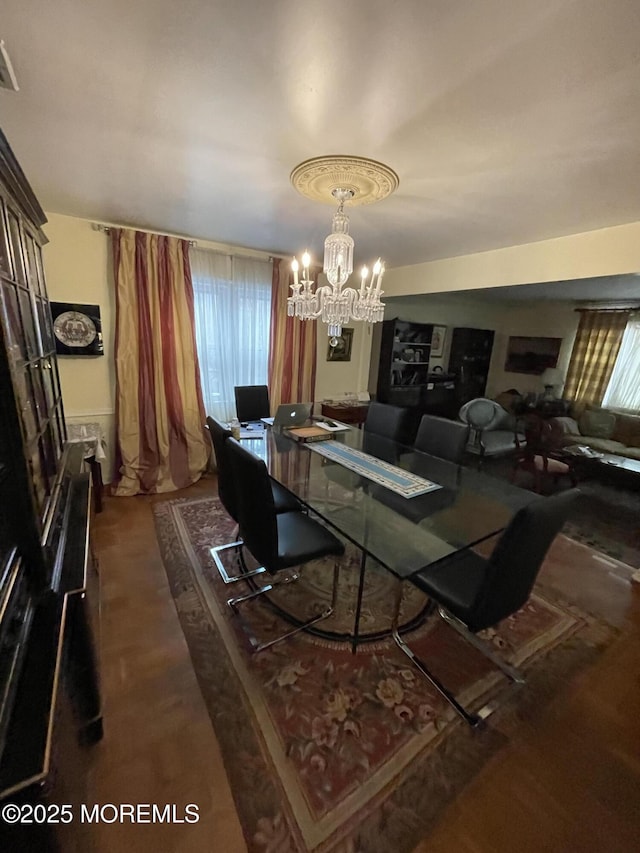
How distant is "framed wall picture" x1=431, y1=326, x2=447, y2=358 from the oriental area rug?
3.89m

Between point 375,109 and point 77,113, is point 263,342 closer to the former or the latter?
point 77,113

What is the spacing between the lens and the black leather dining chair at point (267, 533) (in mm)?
1466

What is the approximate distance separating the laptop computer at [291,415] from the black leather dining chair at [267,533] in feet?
3.38

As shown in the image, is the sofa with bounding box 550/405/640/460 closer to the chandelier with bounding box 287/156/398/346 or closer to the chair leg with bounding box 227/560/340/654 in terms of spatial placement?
the chandelier with bounding box 287/156/398/346

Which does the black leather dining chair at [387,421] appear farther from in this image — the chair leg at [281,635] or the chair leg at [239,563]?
the chair leg at [239,563]

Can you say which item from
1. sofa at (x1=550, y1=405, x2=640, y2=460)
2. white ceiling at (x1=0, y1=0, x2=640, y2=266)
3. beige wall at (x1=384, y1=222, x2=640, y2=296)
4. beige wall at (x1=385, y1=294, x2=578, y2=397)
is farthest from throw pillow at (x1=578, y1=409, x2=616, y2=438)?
white ceiling at (x1=0, y1=0, x2=640, y2=266)

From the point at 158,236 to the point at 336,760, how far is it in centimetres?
371

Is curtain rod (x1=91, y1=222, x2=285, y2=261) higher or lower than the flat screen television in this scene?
higher

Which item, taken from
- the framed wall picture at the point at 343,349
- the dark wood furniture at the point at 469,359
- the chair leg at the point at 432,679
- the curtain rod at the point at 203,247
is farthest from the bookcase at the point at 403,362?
the chair leg at the point at 432,679

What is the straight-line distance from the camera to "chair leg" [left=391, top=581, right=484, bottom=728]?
1392 mm

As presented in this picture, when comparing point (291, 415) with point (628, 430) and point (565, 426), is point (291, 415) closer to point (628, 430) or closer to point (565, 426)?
point (565, 426)

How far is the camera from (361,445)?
261cm

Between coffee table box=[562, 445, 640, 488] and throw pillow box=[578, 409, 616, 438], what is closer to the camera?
coffee table box=[562, 445, 640, 488]

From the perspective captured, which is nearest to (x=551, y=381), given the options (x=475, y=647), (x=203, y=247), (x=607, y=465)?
(x=607, y=465)
